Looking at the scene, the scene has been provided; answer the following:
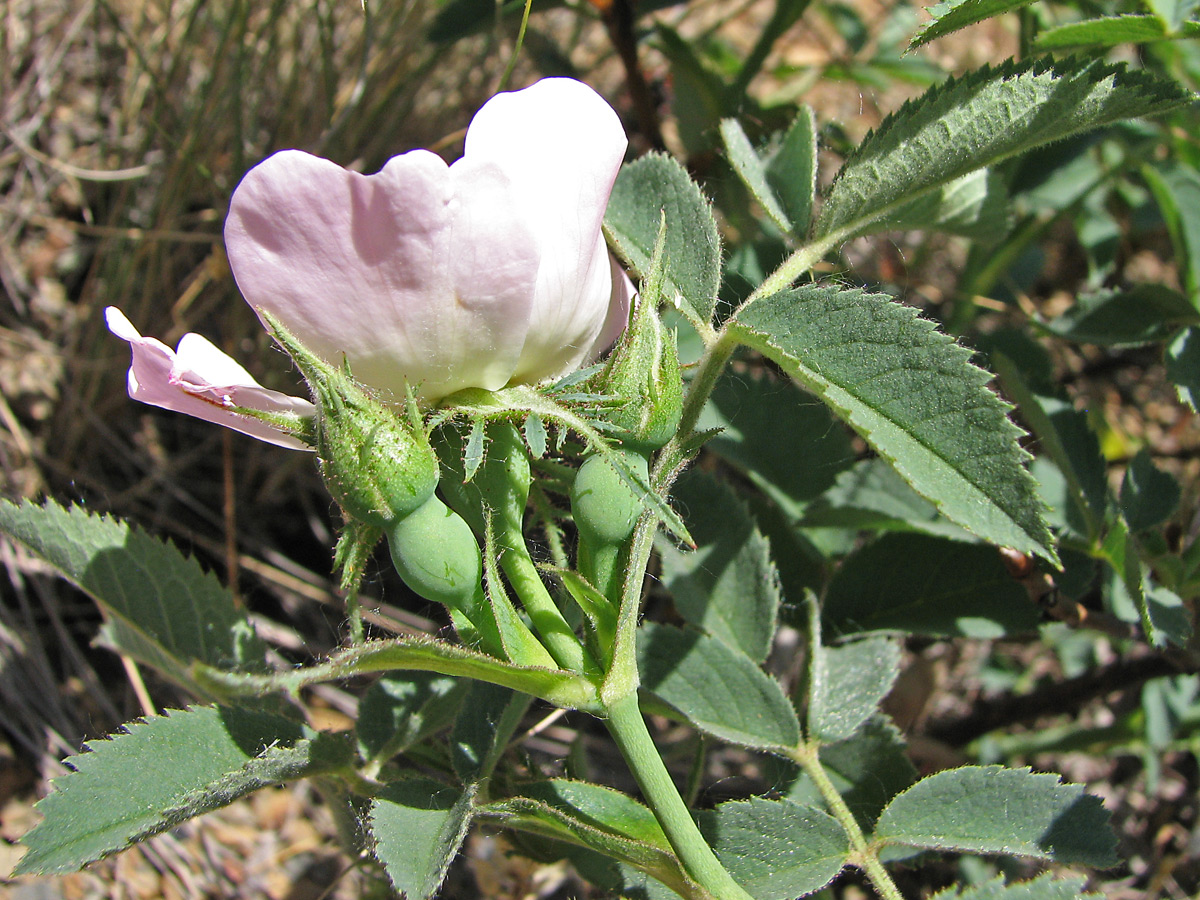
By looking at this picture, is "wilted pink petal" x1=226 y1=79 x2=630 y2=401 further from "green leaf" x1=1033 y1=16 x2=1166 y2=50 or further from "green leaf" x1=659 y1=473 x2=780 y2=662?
"green leaf" x1=1033 y1=16 x2=1166 y2=50

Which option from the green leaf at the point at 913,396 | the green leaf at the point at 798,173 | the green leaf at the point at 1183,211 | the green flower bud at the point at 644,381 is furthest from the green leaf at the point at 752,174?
the green leaf at the point at 1183,211

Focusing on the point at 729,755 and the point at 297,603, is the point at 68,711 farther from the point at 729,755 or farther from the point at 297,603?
the point at 729,755

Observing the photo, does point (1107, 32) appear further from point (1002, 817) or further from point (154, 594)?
point (154, 594)

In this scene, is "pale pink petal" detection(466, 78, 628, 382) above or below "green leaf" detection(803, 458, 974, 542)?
above

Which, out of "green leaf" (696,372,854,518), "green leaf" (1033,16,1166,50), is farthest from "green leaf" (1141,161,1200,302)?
"green leaf" (696,372,854,518)

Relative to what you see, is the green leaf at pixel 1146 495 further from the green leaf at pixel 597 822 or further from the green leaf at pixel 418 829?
the green leaf at pixel 418 829

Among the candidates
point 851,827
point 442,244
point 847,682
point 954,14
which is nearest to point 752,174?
point 954,14
